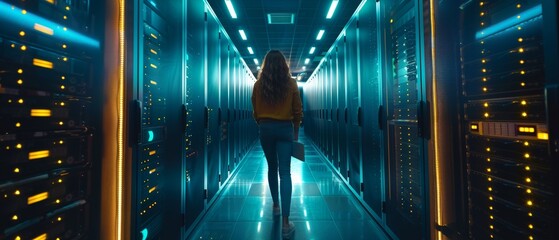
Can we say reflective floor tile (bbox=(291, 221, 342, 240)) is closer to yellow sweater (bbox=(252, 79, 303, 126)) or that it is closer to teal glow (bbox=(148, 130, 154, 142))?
yellow sweater (bbox=(252, 79, 303, 126))

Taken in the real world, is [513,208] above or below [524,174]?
below

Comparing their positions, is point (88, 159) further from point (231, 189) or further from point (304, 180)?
point (304, 180)

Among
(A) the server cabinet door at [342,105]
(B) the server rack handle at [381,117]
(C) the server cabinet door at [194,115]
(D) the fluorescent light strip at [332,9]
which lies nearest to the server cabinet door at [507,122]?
(B) the server rack handle at [381,117]

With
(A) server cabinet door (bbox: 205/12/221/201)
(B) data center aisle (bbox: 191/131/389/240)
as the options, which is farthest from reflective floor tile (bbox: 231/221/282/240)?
(A) server cabinet door (bbox: 205/12/221/201)

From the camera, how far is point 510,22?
0.94 m

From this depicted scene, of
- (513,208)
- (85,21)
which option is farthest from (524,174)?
(85,21)

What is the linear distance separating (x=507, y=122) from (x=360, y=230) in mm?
1411

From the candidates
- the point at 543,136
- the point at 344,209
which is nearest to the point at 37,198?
the point at 543,136

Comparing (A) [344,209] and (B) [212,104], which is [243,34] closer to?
(B) [212,104]

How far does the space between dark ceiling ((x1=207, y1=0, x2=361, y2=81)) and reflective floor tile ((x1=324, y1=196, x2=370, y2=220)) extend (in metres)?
3.45

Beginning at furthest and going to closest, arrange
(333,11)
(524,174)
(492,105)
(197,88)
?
(333,11)
(197,88)
(492,105)
(524,174)

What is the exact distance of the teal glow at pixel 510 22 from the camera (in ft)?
2.74

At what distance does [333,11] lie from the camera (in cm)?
499

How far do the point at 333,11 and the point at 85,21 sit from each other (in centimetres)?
473
